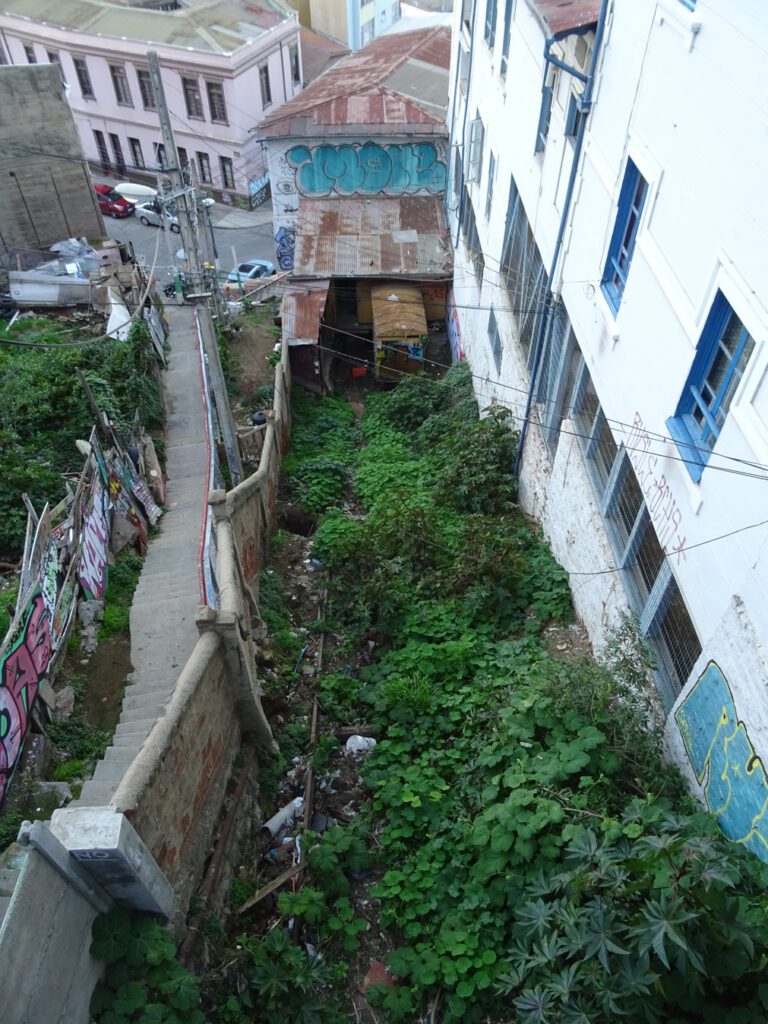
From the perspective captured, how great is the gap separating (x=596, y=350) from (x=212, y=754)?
633 centimetres

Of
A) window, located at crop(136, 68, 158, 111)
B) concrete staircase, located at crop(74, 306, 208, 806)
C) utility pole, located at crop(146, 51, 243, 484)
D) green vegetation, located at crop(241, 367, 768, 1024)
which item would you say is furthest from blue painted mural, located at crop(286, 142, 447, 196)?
window, located at crop(136, 68, 158, 111)

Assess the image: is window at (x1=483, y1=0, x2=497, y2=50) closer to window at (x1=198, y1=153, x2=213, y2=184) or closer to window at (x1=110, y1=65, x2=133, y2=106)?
window at (x1=198, y1=153, x2=213, y2=184)

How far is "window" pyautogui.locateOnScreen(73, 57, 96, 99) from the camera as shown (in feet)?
107

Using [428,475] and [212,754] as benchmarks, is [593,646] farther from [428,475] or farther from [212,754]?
[428,475]

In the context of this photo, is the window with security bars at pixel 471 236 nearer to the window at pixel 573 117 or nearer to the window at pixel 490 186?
the window at pixel 490 186

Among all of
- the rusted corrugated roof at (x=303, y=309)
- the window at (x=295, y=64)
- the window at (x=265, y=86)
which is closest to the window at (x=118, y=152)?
the window at (x=265, y=86)

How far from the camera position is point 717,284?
5.18m

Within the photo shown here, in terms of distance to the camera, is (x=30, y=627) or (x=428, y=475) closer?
(x=30, y=627)

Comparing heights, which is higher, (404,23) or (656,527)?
(656,527)

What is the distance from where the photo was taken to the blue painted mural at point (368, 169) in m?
21.4

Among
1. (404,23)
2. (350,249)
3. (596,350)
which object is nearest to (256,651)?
(596,350)

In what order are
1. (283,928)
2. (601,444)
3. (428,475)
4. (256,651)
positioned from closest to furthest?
(283,928)
(601,444)
(256,651)
(428,475)

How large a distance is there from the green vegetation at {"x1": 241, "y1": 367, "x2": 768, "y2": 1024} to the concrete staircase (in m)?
2.18

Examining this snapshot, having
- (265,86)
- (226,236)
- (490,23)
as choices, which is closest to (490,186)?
(490,23)
